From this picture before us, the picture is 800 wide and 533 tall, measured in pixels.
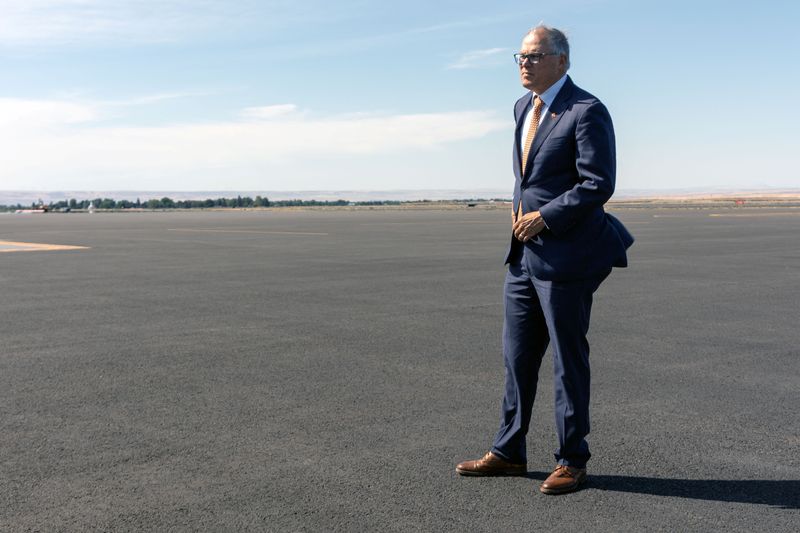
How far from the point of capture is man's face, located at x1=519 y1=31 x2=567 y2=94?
425 cm

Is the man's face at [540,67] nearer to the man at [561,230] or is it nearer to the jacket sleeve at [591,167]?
the man at [561,230]

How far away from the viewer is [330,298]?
1202 cm

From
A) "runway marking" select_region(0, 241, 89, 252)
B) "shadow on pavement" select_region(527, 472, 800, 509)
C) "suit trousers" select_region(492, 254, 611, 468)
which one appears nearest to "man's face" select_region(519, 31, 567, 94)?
"suit trousers" select_region(492, 254, 611, 468)

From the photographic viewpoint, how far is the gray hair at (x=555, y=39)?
424 centimetres

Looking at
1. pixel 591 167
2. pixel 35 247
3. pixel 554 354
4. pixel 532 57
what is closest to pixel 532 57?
pixel 532 57

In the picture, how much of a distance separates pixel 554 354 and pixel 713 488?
1029 millimetres

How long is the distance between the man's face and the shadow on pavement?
6.66 feet

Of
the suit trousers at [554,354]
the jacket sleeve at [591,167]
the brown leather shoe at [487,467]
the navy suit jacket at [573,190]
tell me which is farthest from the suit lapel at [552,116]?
the brown leather shoe at [487,467]

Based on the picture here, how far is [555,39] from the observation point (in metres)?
4.25

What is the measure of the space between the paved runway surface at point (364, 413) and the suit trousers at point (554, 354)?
0.25 meters

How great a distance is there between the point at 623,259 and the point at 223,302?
8095 mm

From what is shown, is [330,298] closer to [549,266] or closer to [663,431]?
[663,431]

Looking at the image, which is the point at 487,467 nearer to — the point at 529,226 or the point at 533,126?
the point at 529,226

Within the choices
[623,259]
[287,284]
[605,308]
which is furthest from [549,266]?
[287,284]
